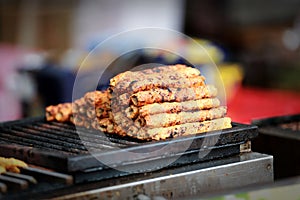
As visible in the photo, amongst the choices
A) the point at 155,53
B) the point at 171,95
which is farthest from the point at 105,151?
the point at 155,53

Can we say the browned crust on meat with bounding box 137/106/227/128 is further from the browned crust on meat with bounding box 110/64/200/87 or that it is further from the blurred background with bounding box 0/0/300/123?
the blurred background with bounding box 0/0/300/123

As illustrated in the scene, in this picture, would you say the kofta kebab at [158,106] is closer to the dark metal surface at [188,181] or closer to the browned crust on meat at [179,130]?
the browned crust on meat at [179,130]

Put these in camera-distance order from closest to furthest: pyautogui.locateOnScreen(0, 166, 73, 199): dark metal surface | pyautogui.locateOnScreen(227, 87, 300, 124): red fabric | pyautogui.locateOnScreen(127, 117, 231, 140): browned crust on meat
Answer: pyautogui.locateOnScreen(0, 166, 73, 199): dark metal surface → pyautogui.locateOnScreen(127, 117, 231, 140): browned crust on meat → pyautogui.locateOnScreen(227, 87, 300, 124): red fabric

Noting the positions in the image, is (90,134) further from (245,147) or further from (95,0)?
(95,0)

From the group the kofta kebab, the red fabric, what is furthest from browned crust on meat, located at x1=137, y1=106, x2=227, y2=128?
the red fabric

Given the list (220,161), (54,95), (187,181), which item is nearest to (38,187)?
(187,181)

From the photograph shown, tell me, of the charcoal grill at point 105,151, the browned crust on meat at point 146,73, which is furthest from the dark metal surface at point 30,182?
the browned crust on meat at point 146,73
